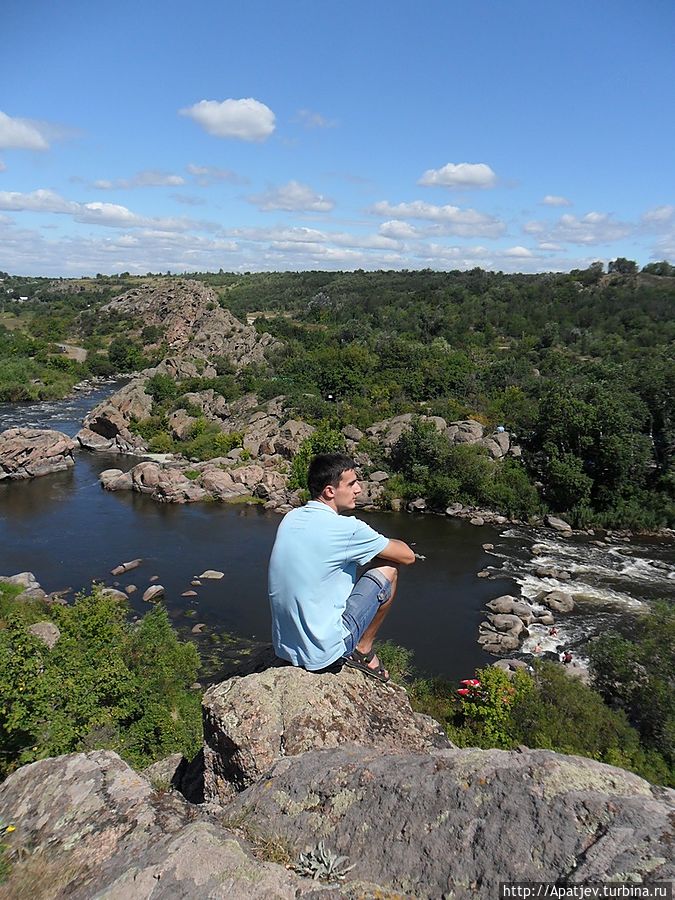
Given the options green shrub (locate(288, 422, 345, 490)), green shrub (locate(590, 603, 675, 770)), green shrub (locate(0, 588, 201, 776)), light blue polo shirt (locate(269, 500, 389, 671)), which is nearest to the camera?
light blue polo shirt (locate(269, 500, 389, 671))

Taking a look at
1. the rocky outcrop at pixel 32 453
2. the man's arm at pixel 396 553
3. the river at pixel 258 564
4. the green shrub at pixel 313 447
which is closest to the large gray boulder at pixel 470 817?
the man's arm at pixel 396 553

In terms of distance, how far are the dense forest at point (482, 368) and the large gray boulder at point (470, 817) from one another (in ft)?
103

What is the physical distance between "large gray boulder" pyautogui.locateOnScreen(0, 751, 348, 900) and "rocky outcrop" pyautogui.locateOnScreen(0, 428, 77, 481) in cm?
3776

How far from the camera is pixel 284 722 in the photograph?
4.44 m

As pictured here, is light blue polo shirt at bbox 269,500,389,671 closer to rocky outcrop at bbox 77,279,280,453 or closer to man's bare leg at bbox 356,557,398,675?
man's bare leg at bbox 356,557,398,675

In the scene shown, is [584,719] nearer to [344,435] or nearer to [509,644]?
[509,644]

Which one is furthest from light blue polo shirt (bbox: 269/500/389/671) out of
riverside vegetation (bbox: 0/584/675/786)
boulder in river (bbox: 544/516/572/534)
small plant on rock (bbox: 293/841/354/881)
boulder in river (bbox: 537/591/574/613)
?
boulder in river (bbox: 544/516/572/534)

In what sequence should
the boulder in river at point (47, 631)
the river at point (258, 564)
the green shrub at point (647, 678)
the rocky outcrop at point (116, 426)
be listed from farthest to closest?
1. the rocky outcrop at point (116, 426)
2. the river at point (258, 564)
3. the boulder in river at point (47, 631)
4. the green shrub at point (647, 678)

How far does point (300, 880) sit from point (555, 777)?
148 centimetres

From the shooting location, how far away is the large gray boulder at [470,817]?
2.75 metres

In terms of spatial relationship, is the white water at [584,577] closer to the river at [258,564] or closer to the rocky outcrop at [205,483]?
→ the river at [258,564]

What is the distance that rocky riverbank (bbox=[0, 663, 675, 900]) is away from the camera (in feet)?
9.36

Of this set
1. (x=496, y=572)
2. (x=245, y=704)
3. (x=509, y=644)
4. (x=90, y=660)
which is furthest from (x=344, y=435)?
(x=245, y=704)

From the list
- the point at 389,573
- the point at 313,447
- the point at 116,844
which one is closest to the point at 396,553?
the point at 389,573
